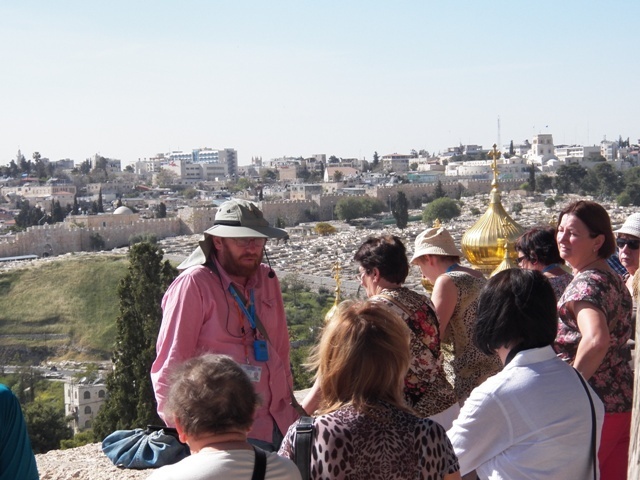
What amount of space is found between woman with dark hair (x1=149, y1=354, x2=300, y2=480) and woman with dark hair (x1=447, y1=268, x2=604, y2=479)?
0.45 meters

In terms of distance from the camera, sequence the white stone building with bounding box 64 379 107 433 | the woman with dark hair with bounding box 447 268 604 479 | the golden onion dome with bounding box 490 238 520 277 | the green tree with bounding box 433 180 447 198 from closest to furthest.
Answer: the woman with dark hair with bounding box 447 268 604 479
the golden onion dome with bounding box 490 238 520 277
the white stone building with bounding box 64 379 107 433
the green tree with bounding box 433 180 447 198

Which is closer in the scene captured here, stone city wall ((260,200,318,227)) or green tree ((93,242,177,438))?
green tree ((93,242,177,438))

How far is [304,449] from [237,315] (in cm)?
75

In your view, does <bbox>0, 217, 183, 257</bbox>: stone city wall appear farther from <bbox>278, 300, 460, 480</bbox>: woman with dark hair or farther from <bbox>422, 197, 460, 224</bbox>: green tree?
<bbox>278, 300, 460, 480</bbox>: woman with dark hair

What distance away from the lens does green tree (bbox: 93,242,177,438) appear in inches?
394

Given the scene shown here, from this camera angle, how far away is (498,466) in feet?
6.34

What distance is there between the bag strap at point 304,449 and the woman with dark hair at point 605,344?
794mm

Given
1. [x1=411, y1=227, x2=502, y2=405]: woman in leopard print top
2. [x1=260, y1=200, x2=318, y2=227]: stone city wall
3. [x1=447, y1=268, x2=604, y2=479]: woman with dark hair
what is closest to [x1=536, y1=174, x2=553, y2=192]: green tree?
[x1=260, y1=200, x2=318, y2=227]: stone city wall

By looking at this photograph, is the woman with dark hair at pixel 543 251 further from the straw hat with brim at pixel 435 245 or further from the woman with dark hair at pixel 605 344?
the woman with dark hair at pixel 605 344

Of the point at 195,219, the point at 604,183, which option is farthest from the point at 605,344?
the point at 195,219

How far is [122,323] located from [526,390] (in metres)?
9.33

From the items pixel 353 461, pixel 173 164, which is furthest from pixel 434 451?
pixel 173 164

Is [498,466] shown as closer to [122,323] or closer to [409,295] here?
[409,295]

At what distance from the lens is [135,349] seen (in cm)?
1055
